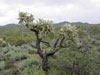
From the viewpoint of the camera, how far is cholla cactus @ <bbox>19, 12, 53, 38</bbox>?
25.3ft

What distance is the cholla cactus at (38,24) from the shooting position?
7.72 m

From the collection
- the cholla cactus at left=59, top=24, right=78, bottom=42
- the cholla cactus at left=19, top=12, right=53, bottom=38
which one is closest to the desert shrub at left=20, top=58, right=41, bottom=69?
the cholla cactus at left=19, top=12, right=53, bottom=38

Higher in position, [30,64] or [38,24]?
[38,24]

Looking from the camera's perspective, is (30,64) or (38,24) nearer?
(38,24)

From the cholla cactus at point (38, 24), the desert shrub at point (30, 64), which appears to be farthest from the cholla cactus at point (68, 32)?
the desert shrub at point (30, 64)

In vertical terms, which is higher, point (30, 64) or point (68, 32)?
point (68, 32)

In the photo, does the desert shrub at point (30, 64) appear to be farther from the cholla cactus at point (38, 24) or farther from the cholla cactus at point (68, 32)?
the cholla cactus at point (68, 32)

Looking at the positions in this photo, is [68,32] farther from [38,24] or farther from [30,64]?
[30,64]

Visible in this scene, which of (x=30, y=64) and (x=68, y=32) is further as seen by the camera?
(x=30, y=64)

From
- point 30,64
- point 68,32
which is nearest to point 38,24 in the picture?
point 68,32

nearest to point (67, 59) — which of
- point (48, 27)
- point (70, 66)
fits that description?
point (70, 66)

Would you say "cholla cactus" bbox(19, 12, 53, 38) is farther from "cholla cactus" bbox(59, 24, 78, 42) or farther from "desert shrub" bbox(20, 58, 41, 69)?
"desert shrub" bbox(20, 58, 41, 69)

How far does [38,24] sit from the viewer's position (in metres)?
7.79

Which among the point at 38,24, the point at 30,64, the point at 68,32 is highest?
the point at 38,24
